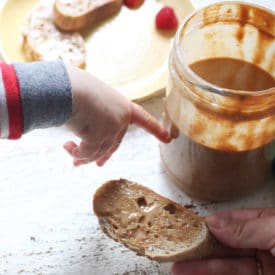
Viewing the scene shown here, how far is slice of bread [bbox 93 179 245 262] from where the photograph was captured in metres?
0.83

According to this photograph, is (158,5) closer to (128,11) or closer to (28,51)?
(128,11)

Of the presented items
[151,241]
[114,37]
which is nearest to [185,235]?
[151,241]

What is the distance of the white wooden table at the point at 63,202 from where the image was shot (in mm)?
857

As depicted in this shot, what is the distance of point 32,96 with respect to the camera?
30.1 inches

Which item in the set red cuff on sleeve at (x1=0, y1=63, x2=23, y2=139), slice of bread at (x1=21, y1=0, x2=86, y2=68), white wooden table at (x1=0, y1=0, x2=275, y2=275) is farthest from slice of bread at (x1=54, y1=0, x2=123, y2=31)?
red cuff on sleeve at (x1=0, y1=63, x2=23, y2=139)

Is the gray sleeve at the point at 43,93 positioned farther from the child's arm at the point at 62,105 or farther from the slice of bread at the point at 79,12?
the slice of bread at the point at 79,12

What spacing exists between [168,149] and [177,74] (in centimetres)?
14

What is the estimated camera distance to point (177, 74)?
0.81 metres

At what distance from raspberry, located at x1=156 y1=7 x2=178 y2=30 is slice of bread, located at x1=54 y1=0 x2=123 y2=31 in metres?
0.08

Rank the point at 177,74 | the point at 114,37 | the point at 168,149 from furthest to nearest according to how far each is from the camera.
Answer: the point at 114,37, the point at 168,149, the point at 177,74

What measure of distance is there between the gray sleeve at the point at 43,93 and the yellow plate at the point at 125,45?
198 mm

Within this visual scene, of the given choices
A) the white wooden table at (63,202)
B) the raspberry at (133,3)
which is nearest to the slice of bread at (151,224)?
the white wooden table at (63,202)

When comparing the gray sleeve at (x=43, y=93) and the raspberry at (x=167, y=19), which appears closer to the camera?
the gray sleeve at (x=43, y=93)

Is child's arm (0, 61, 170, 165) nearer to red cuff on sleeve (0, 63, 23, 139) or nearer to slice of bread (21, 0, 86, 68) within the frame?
red cuff on sleeve (0, 63, 23, 139)
